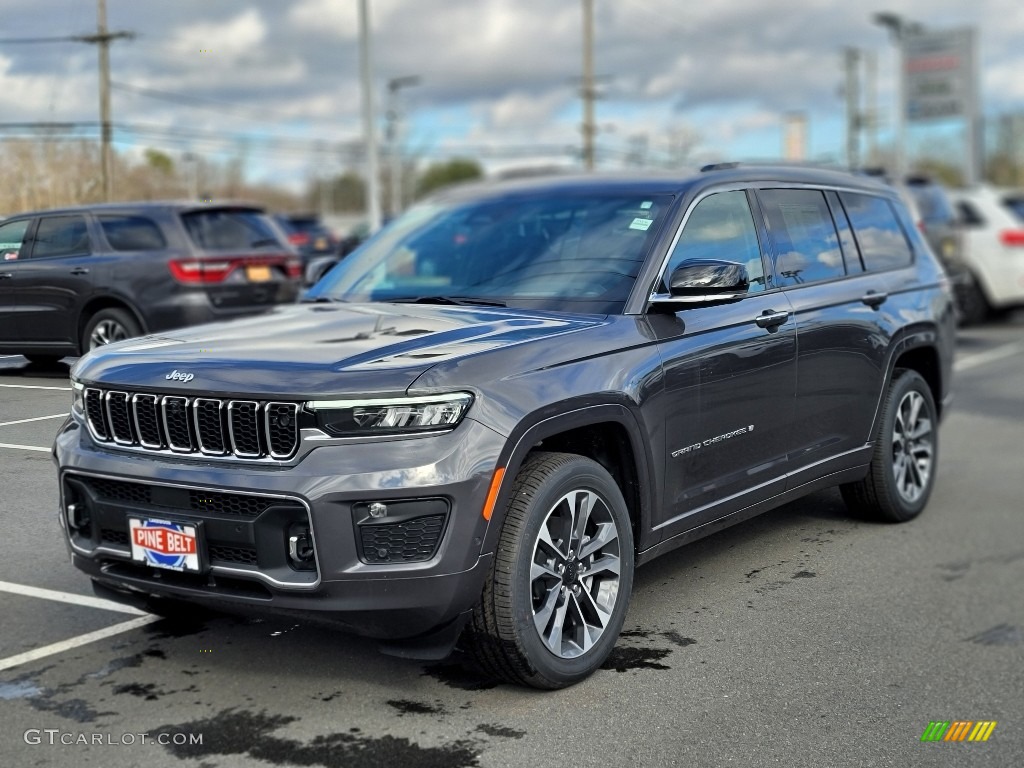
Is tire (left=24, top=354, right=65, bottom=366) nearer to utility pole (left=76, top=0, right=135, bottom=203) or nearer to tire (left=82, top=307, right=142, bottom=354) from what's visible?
tire (left=82, top=307, right=142, bottom=354)

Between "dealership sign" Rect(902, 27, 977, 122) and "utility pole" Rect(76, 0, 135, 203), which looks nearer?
"utility pole" Rect(76, 0, 135, 203)

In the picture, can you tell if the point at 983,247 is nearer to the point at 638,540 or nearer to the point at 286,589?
the point at 638,540

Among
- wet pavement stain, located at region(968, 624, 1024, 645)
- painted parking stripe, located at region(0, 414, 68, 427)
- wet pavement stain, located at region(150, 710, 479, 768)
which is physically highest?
painted parking stripe, located at region(0, 414, 68, 427)

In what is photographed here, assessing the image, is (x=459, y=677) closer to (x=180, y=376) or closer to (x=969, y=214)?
(x=180, y=376)

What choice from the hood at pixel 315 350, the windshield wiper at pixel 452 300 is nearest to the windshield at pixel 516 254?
the windshield wiper at pixel 452 300

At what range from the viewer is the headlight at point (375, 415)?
3844 mm

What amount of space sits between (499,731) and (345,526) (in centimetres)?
83

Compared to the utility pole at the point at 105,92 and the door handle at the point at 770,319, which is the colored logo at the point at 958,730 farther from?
the utility pole at the point at 105,92

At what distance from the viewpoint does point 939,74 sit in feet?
227

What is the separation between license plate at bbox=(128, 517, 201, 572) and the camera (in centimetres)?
397

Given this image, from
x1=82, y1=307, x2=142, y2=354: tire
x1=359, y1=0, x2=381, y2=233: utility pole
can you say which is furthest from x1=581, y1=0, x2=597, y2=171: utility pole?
x1=82, y1=307, x2=142, y2=354: tire

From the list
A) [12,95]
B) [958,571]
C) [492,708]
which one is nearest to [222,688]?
[492,708]

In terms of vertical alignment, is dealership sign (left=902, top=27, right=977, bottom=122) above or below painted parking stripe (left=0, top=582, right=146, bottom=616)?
above

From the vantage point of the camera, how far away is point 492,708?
4.20 meters
